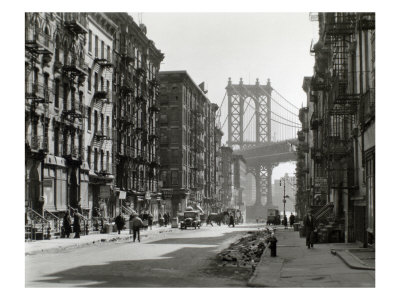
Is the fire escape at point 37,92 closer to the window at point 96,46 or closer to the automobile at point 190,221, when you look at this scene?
the window at point 96,46

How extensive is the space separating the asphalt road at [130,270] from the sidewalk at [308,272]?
64 centimetres

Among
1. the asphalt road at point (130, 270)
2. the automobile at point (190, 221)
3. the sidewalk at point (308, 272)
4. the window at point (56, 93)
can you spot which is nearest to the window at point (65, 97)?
Answer: the window at point (56, 93)

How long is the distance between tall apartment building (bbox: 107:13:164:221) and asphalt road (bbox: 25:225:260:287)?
90.8ft

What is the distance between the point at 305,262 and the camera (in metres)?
24.3

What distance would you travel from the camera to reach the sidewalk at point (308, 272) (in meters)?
18.2

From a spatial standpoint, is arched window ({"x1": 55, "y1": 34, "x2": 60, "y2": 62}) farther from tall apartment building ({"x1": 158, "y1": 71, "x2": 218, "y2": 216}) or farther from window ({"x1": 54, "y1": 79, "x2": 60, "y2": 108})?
tall apartment building ({"x1": 158, "y1": 71, "x2": 218, "y2": 216})

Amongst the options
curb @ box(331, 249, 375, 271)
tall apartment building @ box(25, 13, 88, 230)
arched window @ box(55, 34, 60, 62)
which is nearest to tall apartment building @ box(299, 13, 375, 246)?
curb @ box(331, 249, 375, 271)

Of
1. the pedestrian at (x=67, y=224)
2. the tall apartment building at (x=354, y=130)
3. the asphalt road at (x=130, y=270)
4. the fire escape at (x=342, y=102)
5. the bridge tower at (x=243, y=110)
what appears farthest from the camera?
the pedestrian at (x=67, y=224)

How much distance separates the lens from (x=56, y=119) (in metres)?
42.6

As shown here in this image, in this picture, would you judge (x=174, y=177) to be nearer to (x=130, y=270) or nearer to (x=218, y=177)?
(x=218, y=177)
